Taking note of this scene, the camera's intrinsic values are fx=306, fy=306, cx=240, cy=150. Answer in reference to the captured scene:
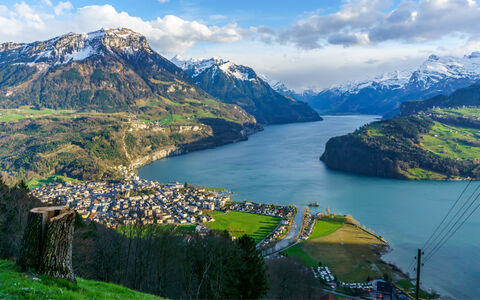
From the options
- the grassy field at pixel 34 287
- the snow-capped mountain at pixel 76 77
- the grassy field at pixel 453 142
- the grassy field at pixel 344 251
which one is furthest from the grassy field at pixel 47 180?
the grassy field at pixel 453 142

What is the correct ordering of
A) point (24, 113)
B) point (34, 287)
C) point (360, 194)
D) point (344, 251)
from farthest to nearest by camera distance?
point (24, 113), point (360, 194), point (344, 251), point (34, 287)

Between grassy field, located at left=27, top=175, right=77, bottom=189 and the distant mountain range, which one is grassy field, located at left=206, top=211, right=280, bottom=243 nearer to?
grassy field, located at left=27, top=175, right=77, bottom=189

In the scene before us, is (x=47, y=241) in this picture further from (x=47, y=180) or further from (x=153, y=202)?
(x=47, y=180)

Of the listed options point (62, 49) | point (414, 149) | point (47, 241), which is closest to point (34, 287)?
point (47, 241)

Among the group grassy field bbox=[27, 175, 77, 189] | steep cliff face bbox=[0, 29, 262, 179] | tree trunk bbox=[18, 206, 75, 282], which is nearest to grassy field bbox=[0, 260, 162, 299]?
tree trunk bbox=[18, 206, 75, 282]

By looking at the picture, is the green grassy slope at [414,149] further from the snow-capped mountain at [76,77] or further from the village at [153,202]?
the snow-capped mountain at [76,77]

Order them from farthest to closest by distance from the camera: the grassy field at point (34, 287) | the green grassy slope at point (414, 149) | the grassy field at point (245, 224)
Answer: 1. the green grassy slope at point (414, 149)
2. the grassy field at point (245, 224)
3. the grassy field at point (34, 287)
